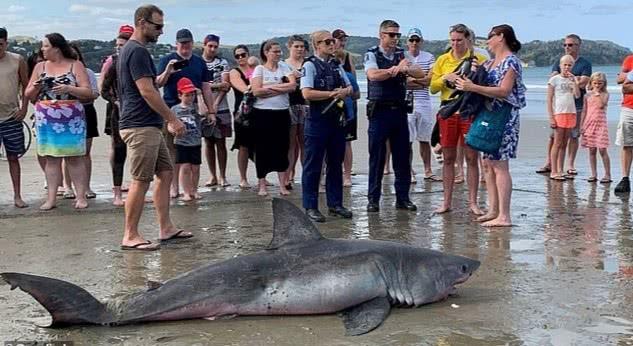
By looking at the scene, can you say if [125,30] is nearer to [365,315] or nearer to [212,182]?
[212,182]

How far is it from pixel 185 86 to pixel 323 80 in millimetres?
2050

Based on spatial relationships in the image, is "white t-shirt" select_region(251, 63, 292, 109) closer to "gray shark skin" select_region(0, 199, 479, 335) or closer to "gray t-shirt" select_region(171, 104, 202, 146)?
"gray t-shirt" select_region(171, 104, 202, 146)

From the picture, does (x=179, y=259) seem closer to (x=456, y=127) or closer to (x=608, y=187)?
(x=456, y=127)

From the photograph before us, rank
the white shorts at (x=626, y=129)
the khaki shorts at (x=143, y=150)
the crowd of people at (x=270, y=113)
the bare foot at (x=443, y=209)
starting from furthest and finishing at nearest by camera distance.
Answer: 1. the white shorts at (x=626, y=129)
2. the bare foot at (x=443, y=209)
3. the crowd of people at (x=270, y=113)
4. the khaki shorts at (x=143, y=150)

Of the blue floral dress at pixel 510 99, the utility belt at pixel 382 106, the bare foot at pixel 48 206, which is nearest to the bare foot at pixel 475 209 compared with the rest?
the blue floral dress at pixel 510 99

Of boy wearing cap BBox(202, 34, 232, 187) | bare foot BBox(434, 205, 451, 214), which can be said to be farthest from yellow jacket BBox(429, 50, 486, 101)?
boy wearing cap BBox(202, 34, 232, 187)

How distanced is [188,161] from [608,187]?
5998 millimetres

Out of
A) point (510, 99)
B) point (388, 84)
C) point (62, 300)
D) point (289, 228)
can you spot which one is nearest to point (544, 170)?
point (388, 84)

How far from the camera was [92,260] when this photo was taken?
7.60 metres

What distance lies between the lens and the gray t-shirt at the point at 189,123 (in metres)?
10.7

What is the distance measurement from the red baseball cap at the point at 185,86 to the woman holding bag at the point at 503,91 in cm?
349

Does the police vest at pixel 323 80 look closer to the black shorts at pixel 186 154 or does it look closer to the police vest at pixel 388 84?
the police vest at pixel 388 84

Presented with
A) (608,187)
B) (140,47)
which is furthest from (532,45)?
(140,47)

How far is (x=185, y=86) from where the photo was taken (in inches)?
418
